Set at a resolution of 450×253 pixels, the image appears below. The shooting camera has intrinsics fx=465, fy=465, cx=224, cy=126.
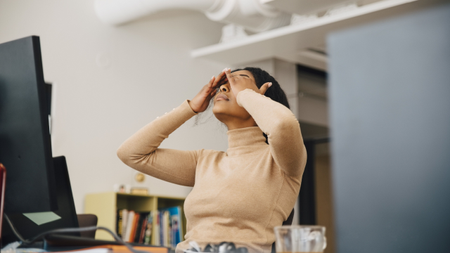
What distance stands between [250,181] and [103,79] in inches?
103

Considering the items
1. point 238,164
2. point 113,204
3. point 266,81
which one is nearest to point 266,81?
point 266,81

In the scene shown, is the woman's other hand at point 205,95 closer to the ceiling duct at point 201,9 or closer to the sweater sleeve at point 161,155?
the sweater sleeve at point 161,155

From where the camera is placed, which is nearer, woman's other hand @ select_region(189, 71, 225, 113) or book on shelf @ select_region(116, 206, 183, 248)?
woman's other hand @ select_region(189, 71, 225, 113)

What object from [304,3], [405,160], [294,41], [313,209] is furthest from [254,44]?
[405,160]

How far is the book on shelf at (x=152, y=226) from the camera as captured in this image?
3261 millimetres

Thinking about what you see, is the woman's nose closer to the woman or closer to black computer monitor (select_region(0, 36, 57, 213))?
the woman

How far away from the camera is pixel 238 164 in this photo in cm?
139

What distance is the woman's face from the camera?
1460mm

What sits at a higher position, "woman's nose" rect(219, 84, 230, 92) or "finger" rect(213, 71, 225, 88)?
"finger" rect(213, 71, 225, 88)

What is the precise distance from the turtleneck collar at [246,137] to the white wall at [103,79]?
4.48ft

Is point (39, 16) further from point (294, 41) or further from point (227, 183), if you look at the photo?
point (227, 183)

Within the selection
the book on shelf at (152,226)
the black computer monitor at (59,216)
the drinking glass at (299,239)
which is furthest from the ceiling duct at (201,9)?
the drinking glass at (299,239)

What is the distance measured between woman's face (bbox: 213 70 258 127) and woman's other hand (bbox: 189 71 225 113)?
1.0 inches

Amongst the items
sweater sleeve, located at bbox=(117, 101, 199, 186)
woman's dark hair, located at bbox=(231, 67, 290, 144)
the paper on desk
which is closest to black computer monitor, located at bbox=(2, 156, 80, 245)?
the paper on desk
